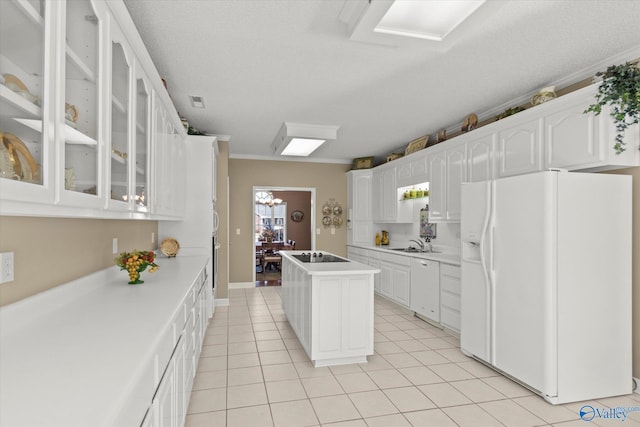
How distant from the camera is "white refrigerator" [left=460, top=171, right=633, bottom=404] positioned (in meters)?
2.55

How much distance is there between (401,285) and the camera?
5168 millimetres

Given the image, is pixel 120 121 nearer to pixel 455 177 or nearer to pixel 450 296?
pixel 450 296

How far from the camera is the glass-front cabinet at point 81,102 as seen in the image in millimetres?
1205

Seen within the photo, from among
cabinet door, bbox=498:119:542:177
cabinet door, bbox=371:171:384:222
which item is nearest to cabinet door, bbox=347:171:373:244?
cabinet door, bbox=371:171:384:222

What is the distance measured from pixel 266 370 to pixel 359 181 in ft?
15.1

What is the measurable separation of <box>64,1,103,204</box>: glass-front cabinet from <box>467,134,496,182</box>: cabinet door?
360 cm

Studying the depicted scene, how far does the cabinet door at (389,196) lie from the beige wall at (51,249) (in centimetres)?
446

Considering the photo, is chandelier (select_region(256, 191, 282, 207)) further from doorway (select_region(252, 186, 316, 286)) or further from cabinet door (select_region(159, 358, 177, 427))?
cabinet door (select_region(159, 358, 177, 427))

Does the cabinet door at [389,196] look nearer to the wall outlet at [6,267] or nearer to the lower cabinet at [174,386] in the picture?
the lower cabinet at [174,386]

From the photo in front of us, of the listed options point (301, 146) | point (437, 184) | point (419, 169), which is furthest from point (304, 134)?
point (437, 184)

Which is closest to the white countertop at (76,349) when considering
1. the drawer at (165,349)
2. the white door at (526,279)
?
the drawer at (165,349)

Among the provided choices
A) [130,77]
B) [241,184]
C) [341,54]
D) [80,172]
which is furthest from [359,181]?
[80,172]

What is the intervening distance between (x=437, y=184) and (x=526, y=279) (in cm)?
225

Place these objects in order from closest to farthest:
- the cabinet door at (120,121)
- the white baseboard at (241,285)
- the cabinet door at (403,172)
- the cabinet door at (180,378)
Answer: the cabinet door at (120,121)
the cabinet door at (180,378)
the cabinet door at (403,172)
the white baseboard at (241,285)
